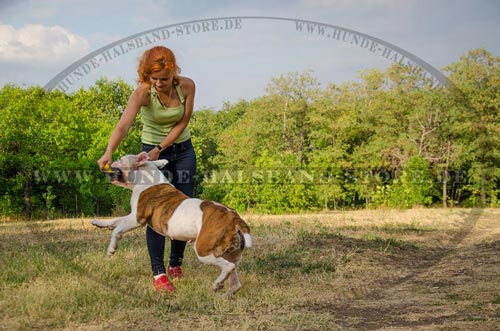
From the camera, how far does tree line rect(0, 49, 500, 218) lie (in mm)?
26094

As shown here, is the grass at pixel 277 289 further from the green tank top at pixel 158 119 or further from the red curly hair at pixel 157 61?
the red curly hair at pixel 157 61

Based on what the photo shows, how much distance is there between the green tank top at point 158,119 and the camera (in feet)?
18.4

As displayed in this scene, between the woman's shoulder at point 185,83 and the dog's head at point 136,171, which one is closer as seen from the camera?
the dog's head at point 136,171

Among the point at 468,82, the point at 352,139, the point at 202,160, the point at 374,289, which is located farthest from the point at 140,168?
the point at 202,160

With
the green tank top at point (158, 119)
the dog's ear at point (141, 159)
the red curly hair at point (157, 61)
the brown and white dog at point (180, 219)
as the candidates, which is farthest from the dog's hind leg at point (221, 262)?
the red curly hair at point (157, 61)

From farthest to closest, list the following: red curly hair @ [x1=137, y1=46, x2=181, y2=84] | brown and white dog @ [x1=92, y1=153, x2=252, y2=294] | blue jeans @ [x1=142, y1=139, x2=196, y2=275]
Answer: blue jeans @ [x1=142, y1=139, x2=196, y2=275], red curly hair @ [x1=137, y1=46, x2=181, y2=84], brown and white dog @ [x1=92, y1=153, x2=252, y2=294]

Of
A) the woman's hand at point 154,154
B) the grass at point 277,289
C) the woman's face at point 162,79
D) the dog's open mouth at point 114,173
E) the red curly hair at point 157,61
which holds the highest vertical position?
the red curly hair at point 157,61

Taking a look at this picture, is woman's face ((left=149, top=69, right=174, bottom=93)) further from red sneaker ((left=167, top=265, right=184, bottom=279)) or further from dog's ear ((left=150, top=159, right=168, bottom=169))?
red sneaker ((left=167, top=265, right=184, bottom=279))

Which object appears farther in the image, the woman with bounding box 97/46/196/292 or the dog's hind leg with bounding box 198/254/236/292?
the woman with bounding box 97/46/196/292

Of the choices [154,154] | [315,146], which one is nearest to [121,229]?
[154,154]

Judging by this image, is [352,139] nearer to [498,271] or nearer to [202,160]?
[202,160]

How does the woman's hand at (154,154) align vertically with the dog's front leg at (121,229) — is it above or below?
above

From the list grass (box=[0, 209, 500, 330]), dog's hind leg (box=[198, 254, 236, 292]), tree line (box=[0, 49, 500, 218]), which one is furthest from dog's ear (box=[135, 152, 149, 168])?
tree line (box=[0, 49, 500, 218])

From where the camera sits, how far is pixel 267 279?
255 inches
